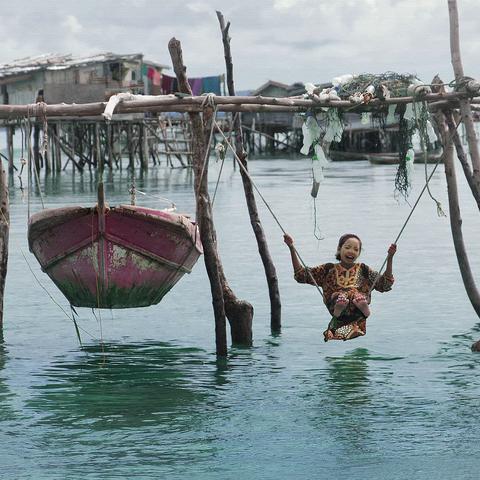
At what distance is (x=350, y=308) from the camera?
9.93m

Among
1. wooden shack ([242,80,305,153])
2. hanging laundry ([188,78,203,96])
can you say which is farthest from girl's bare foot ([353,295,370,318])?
wooden shack ([242,80,305,153])

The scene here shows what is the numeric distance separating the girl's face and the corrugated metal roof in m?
33.4

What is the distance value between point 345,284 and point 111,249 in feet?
6.63

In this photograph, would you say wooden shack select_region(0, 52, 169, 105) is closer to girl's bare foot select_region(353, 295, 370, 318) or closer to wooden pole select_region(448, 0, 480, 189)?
wooden pole select_region(448, 0, 480, 189)

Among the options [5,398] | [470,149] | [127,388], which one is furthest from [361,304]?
[5,398]

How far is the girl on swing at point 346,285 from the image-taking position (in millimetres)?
9891

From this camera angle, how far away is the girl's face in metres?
10.1

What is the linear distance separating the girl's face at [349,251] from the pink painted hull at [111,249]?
133cm

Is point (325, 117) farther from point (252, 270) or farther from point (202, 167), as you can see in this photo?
point (252, 270)

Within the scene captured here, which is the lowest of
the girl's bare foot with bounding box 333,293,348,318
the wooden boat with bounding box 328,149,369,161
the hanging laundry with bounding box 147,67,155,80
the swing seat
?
the wooden boat with bounding box 328,149,369,161

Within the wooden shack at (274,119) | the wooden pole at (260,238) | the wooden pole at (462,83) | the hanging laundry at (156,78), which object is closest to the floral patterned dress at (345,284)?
the wooden pole at (462,83)

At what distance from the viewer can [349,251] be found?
10.1 meters

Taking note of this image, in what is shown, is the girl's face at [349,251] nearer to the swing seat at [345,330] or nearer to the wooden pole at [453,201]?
the swing seat at [345,330]

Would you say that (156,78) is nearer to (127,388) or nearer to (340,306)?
(340,306)
